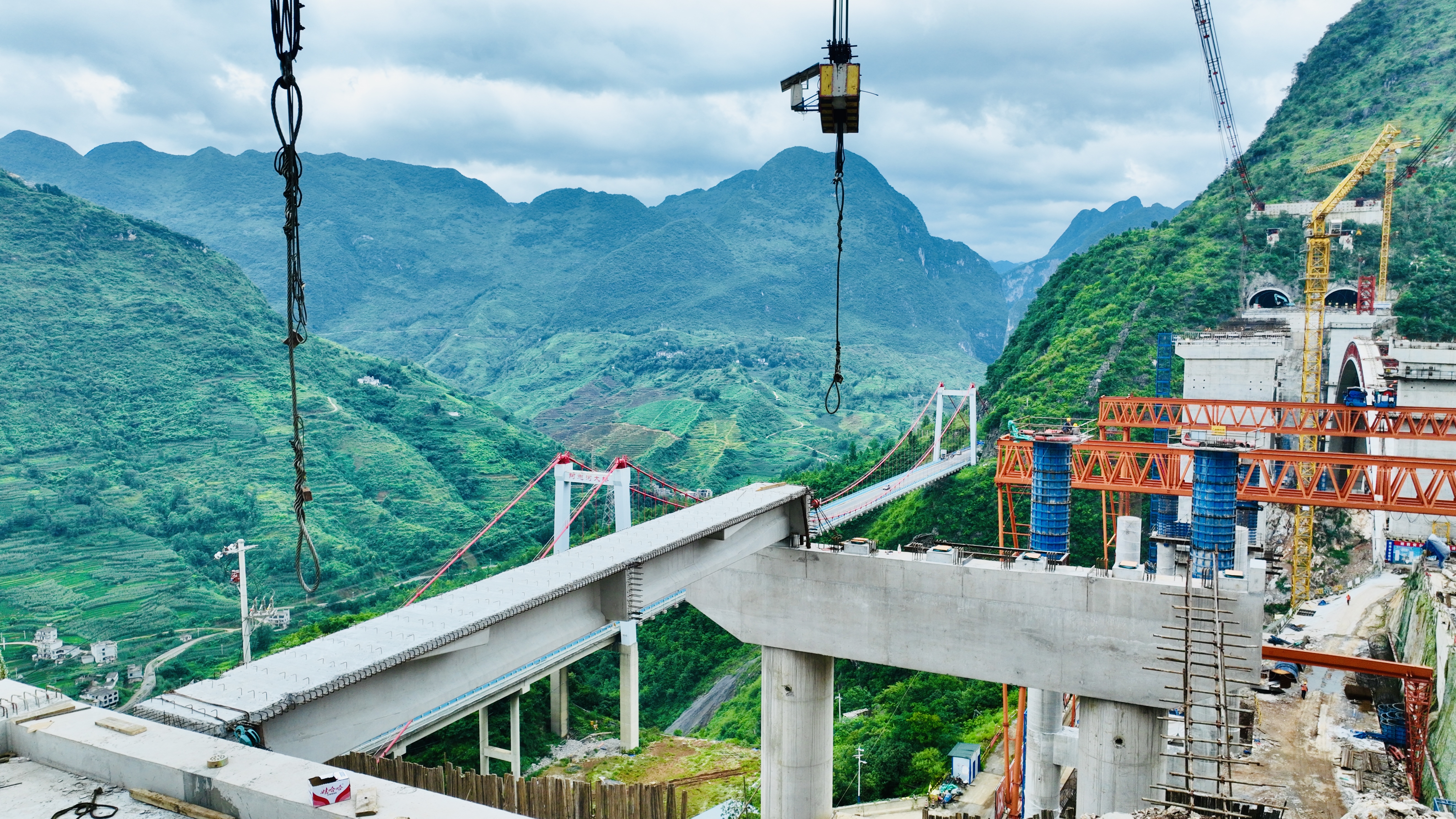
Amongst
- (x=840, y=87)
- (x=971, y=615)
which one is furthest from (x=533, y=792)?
(x=840, y=87)

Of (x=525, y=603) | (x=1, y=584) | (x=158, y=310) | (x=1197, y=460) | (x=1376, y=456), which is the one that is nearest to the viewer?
(x=525, y=603)

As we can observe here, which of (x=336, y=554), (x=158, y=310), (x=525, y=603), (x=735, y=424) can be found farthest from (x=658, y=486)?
(x=525, y=603)

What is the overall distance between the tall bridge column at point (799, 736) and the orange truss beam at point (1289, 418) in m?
14.3

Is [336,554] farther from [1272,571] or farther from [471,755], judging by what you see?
[1272,571]

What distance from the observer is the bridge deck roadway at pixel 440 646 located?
10.9 m

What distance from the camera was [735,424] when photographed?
404ft

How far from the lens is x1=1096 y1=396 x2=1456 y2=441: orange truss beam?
32.0 meters

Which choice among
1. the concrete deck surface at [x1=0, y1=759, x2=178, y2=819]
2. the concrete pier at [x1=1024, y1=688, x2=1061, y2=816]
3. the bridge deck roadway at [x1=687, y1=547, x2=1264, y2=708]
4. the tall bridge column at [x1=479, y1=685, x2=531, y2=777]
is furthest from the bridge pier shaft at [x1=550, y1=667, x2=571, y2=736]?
the concrete deck surface at [x1=0, y1=759, x2=178, y2=819]

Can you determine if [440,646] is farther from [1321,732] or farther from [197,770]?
[1321,732]

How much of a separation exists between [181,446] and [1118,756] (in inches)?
2790

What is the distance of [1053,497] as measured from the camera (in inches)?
974

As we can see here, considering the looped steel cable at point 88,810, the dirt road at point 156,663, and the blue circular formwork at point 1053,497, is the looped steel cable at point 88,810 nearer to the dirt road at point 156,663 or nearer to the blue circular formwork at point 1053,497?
the blue circular formwork at point 1053,497

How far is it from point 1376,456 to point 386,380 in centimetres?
8427

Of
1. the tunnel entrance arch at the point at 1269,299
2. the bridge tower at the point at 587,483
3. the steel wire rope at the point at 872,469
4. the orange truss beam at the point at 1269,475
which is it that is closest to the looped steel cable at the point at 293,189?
the orange truss beam at the point at 1269,475
